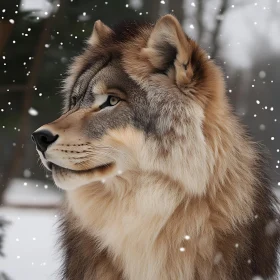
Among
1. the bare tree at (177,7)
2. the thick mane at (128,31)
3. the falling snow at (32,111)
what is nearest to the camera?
the thick mane at (128,31)

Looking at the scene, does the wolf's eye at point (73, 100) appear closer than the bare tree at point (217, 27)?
Yes

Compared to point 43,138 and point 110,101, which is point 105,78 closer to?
point 110,101

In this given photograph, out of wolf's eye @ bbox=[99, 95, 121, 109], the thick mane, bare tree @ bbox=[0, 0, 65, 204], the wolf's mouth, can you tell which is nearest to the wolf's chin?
the wolf's mouth

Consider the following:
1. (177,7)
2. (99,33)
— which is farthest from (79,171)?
(177,7)

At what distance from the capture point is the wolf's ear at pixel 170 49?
77.6 inches

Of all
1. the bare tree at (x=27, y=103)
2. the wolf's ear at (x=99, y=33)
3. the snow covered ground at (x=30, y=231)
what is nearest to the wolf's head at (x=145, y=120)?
the wolf's ear at (x=99, y=33)

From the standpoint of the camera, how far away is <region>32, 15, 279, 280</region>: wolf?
1.97 meters

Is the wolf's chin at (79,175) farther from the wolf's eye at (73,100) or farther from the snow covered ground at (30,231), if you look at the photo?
the snow covered ground at (30,231)

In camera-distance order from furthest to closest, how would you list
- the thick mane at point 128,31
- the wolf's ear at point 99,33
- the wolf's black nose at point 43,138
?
the wolf's ear at point 99,33 → the thick mane at point 128,31 → the wolf's black nose at point 43,138

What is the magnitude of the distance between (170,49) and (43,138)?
50cm

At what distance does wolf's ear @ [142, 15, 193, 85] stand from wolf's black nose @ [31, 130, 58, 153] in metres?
0.42

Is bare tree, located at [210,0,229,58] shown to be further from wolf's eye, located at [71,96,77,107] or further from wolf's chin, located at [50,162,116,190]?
wolf's chin, located at [50,162,116,190]

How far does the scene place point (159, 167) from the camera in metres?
1.98

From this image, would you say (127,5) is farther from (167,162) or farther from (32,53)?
(167,162)
